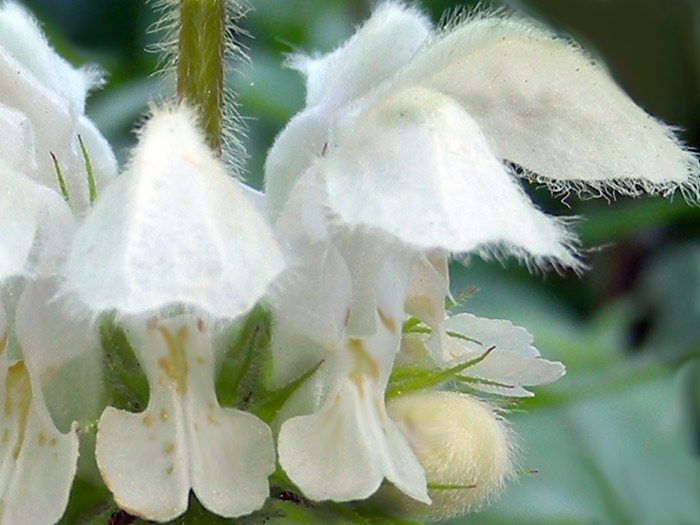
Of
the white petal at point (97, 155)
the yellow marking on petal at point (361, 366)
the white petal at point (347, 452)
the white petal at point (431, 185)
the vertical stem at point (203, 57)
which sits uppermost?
the white petal at point (431, 185)

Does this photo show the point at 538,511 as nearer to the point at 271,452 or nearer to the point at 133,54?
the point at 271,452

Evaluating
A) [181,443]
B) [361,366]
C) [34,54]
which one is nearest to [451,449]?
[361,366]

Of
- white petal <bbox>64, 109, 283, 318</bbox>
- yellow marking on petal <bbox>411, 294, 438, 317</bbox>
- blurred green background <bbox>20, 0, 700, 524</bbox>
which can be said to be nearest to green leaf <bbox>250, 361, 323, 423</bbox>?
yellow marking on petal <bbox>411, 294, 438, 317</bbox>

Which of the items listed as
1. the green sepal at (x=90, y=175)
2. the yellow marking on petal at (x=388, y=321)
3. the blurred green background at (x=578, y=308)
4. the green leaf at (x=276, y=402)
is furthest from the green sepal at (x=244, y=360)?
the blurred green background at (x=578, y=308)

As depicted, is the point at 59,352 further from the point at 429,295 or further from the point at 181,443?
the point at 429,295

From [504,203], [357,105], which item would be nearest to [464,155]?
[504,203]

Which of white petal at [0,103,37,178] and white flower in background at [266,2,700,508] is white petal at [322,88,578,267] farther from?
white petal at [0,103,37,178]

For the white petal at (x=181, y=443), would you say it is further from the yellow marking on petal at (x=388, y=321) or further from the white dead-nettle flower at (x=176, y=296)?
the yellow marking on petal at (x=388, y=321)
